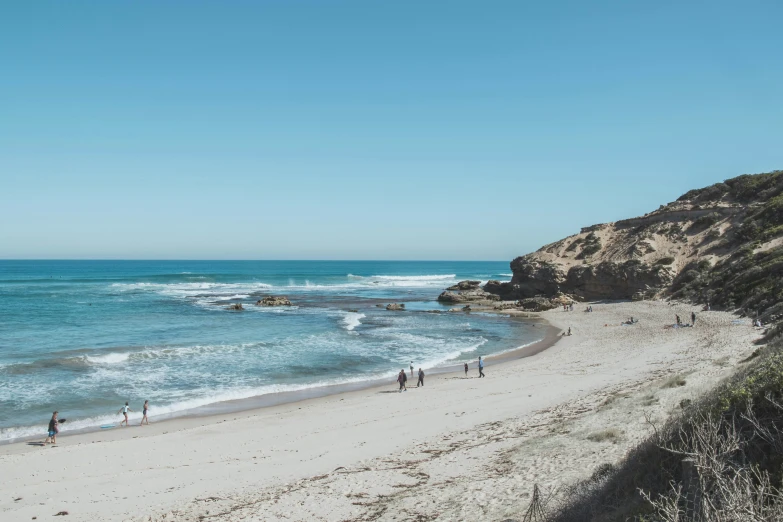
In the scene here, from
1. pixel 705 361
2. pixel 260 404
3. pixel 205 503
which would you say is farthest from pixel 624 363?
pixel 205 503

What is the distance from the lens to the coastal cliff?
3700cm

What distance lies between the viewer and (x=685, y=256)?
4797 centimetres

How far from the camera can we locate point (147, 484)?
11.8 meters

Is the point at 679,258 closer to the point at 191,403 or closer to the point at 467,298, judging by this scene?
the point at 467,298

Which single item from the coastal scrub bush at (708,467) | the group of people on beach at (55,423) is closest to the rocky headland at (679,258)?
the coastal scrub bush at (708,467)

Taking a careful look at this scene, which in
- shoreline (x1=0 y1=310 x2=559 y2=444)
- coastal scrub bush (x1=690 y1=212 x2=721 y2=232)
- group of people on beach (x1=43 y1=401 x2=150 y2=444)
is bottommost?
shoreline (x1=0 y1=310 x2=559 y2=444)

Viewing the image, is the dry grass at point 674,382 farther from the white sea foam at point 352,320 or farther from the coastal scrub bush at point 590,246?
the coastal scrub bush at point 590,246

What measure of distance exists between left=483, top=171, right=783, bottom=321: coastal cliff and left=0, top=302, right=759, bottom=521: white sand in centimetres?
1984

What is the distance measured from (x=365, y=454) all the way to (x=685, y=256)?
44.9m

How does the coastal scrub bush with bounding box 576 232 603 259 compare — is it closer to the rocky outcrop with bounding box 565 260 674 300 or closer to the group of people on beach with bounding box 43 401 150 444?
the rocky outcrop with bounding box 565 260 674 300

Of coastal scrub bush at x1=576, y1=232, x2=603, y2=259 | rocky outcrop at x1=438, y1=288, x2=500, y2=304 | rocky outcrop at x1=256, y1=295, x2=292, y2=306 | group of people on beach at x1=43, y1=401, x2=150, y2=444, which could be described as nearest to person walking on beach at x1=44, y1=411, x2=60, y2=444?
group of people on beach at x1=43, y1=401, x2=150, y2=444

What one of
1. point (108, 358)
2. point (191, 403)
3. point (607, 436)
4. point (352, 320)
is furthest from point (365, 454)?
point (352, 320)

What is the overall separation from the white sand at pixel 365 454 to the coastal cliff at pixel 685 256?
1984cm

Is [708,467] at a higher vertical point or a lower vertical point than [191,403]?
higher
